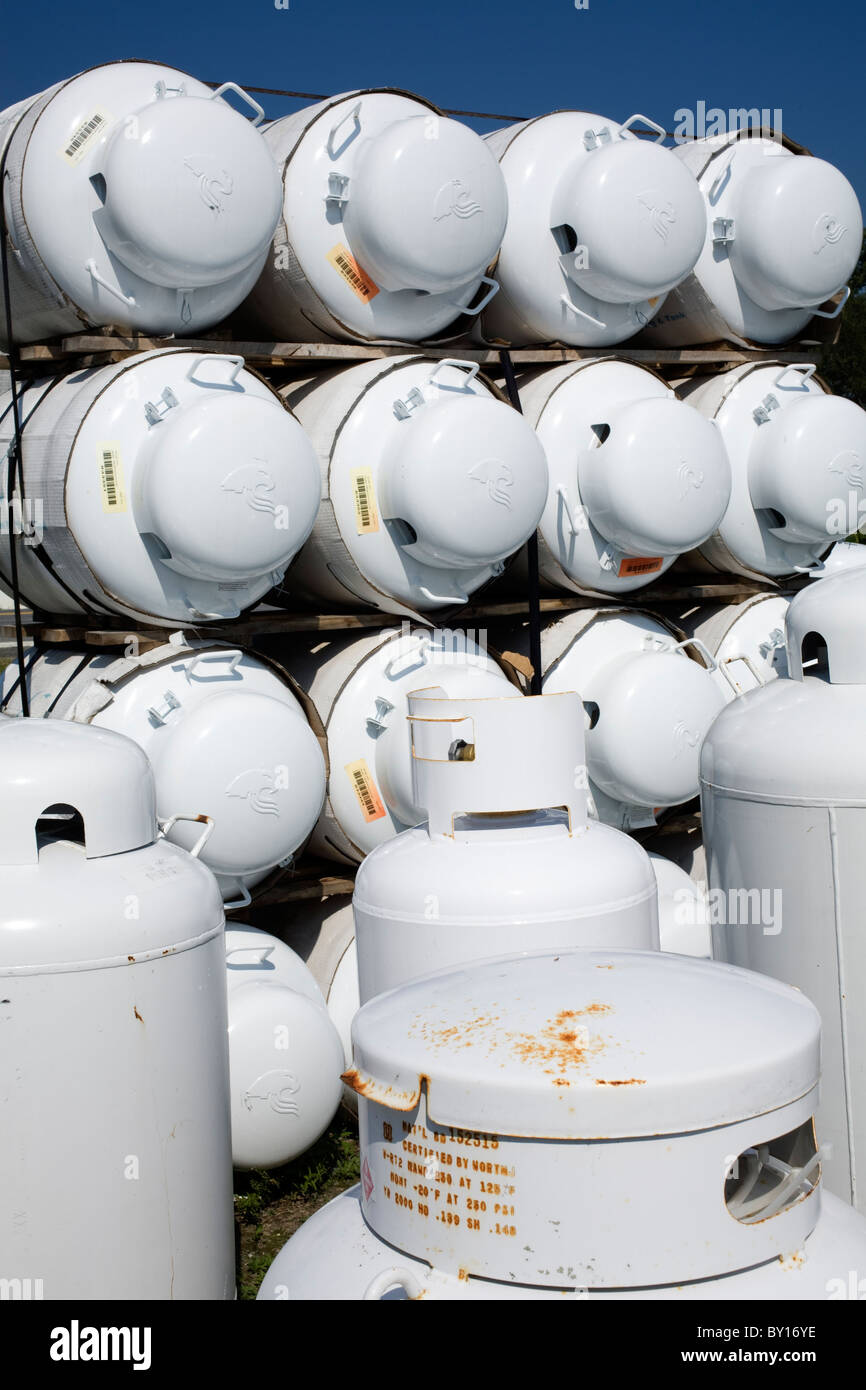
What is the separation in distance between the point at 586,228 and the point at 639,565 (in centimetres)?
106

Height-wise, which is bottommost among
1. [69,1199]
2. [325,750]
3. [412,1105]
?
[69,1199]

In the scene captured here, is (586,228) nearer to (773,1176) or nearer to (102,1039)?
(102,1039)

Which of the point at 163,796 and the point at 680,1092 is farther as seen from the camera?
the point at 163,796

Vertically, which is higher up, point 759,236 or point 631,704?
point 759,236

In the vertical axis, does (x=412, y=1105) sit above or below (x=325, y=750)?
above

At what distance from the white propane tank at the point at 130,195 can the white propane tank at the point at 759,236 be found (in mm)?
1760

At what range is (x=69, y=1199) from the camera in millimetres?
2312

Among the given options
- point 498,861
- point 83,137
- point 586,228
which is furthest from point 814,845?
point 83,137

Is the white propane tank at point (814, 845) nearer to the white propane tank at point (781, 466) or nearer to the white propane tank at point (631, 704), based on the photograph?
the white propane tank at point (631, 704)

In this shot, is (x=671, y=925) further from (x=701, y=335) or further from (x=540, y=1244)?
(x=540, y=1244)

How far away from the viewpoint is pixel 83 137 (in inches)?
135

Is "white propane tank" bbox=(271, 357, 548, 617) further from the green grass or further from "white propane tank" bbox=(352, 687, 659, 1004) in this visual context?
the green grass
